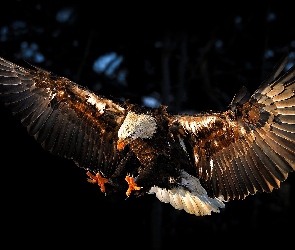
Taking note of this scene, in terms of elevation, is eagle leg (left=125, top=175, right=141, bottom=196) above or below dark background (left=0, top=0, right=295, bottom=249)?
below

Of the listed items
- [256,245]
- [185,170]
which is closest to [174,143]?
[185,170]

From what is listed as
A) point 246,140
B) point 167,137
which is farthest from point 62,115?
point 246,140

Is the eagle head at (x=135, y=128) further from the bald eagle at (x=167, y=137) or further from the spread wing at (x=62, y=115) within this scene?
the spread wing at (x=62, y=115)

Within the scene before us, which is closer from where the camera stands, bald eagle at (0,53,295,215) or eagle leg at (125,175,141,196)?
bald eagle at (0,53,295,215)

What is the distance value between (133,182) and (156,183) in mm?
272

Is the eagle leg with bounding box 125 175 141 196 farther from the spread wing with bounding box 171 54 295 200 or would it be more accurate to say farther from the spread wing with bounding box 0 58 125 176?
the spread wing with bounding box 0 58 125 176

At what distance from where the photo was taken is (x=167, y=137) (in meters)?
4.27

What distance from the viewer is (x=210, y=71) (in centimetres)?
→ 861

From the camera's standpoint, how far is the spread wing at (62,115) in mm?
4539

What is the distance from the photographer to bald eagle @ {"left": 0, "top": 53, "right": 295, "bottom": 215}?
381 cm

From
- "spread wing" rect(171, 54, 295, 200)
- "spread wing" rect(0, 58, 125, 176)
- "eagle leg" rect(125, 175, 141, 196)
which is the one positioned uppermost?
"spread wing" rect(0, 58, 125, 176)

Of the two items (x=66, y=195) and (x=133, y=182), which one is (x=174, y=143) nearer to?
(x=133, y=182)

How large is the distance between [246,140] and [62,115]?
1.84 metres

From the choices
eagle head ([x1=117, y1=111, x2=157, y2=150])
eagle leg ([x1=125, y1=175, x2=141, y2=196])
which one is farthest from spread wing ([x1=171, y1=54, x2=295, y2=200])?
eagle leg ([x1=125, y1=175, x2=141, y2=196])
